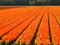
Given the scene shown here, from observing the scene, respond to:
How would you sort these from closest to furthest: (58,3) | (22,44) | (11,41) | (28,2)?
(22,44) < (11,41) < (58,3) < (28,2)

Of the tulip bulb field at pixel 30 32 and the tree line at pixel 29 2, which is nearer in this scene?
the tulip bulb field at pixel 30 32

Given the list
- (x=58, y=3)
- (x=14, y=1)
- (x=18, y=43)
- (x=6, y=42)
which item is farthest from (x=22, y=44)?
(x=14, y=1)

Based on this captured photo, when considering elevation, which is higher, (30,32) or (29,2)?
(30,32)

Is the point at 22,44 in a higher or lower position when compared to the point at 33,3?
higher

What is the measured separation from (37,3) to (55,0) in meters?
8.21

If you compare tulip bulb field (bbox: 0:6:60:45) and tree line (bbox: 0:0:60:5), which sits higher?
tulip bulb field (bbox: 0:6:60:45)

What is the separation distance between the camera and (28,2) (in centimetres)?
7944

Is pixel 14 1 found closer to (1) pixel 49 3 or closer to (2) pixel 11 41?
(1) pixel 49 3

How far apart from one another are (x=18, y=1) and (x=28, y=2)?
5090mm

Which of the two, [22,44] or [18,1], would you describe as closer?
[22,44]

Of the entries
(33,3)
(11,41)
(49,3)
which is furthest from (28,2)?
(11,41)

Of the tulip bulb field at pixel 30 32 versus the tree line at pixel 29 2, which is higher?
the tulip bulb field at pixel 30 32

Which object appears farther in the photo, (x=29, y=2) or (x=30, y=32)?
(x=29, y=2)

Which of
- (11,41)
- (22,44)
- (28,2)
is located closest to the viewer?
(22,44)
